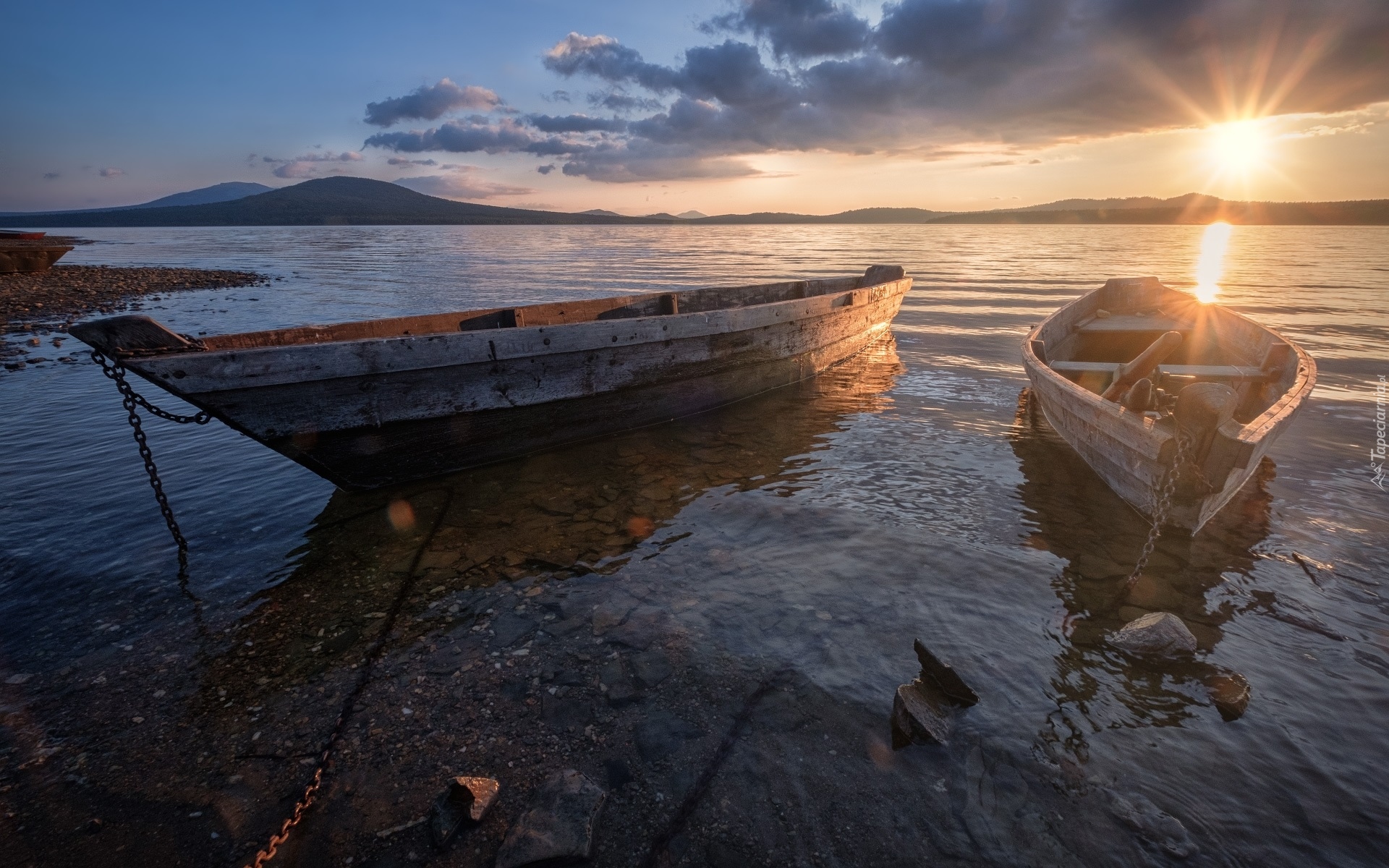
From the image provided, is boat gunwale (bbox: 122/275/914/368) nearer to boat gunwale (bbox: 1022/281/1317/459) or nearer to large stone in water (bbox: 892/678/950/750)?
boat gunwale (bbox: 1022/281/1317/459)

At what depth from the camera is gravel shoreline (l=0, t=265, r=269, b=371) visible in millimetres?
14707

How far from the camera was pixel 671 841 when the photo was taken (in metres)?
2.78

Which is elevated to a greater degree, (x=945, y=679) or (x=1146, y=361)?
(x=1146, y=361)

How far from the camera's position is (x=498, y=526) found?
6.06m

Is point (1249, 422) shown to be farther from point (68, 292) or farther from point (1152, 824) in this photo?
point (68, 292)

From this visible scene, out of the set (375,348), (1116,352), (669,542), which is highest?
(375,348)

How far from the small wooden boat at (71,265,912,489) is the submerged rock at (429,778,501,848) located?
4.15m

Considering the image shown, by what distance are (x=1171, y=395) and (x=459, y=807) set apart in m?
6.91

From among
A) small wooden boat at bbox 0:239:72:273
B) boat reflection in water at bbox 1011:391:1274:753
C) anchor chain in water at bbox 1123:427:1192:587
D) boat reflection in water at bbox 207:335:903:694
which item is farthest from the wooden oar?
small wooden boat at bbox 0:239:72:273

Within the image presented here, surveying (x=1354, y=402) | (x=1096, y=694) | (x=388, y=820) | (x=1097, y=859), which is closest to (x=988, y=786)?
(x=1097, y=859)

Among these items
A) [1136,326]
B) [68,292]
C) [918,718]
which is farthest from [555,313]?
[68,292]

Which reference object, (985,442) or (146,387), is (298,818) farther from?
(146,387)

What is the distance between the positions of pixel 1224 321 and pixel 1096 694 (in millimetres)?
9954

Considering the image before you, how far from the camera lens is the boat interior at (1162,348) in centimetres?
726
